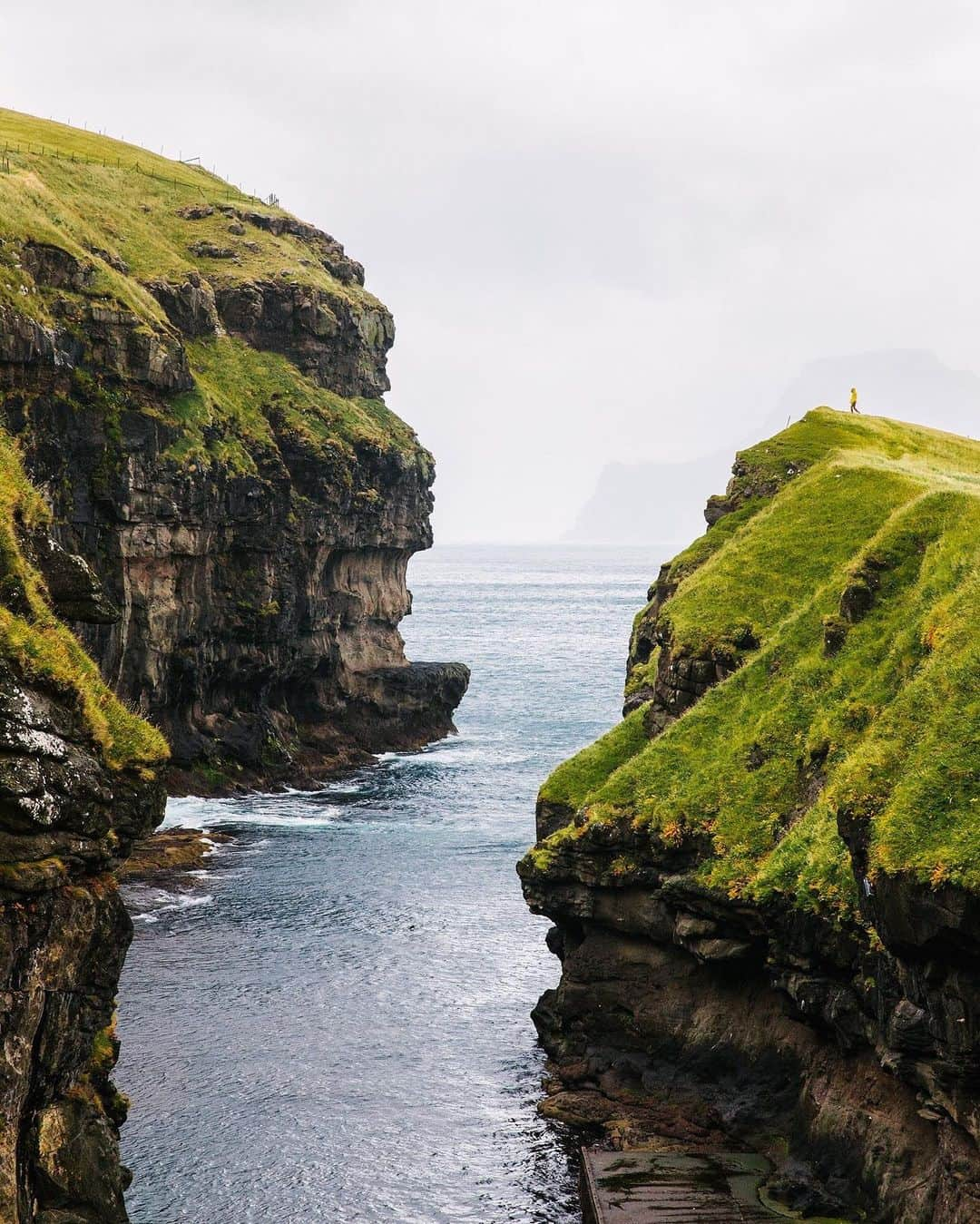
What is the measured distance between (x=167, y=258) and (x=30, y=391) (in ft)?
98.2

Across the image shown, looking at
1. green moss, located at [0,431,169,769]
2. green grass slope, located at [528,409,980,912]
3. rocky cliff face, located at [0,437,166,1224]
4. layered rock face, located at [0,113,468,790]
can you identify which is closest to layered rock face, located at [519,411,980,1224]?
green grass slope, located at [528,409,980,912]

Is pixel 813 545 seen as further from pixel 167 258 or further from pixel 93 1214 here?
pixel 167 258

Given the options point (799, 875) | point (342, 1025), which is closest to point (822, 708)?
point (799, 875)

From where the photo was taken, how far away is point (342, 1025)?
52.5 meters

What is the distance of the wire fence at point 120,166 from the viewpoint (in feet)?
346

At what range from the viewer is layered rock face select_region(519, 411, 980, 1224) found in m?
31.4

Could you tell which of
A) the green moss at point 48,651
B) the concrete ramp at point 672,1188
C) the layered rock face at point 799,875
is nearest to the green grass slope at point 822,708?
the layered rock face at point 799,875

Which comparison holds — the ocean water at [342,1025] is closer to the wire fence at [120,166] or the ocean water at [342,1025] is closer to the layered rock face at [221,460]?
the layered rock face at [221,460]

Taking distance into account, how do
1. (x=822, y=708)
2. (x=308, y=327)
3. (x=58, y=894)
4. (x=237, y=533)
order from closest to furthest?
(x=58, y=894) < (x=822, y=708) < (x=237, y=533) < (x=308, y=327)

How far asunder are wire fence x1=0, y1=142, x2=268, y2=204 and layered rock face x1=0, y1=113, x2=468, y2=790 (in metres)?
0.83

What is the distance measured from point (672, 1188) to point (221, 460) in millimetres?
64272

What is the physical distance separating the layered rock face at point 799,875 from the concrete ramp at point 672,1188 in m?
1.06

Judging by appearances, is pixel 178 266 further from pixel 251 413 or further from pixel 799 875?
pixel 799 875

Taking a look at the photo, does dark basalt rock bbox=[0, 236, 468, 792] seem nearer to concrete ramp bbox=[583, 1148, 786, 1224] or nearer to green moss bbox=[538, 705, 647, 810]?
green moss bbox=[538, 705, 647, 810]
